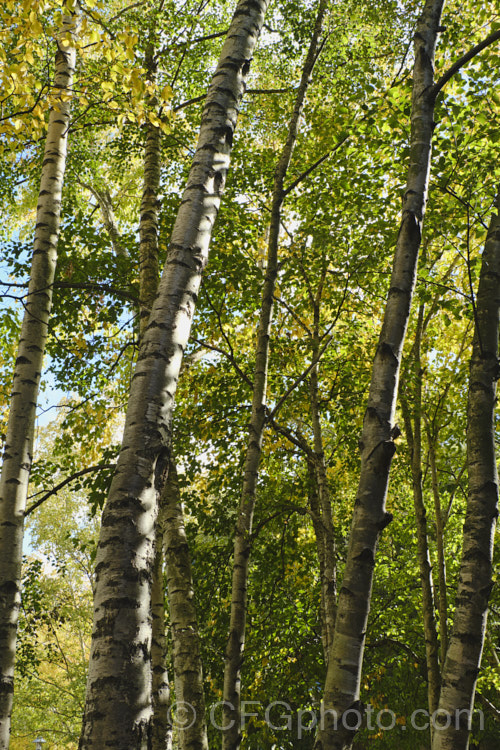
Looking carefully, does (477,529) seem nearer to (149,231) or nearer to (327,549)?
(327,549)

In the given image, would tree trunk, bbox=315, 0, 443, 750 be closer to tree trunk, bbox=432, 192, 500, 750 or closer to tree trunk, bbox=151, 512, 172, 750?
tree trunk, bbox=432, 192, 500, 750

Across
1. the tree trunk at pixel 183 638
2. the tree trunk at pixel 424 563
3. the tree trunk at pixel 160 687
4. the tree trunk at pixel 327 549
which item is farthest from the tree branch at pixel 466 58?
the tree trunk at pixel 424 563

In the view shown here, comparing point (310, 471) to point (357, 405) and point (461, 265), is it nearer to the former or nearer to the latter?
point (357, 405)

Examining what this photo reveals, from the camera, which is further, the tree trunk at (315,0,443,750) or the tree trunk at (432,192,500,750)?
the tree trunk at (432,192,500,750)

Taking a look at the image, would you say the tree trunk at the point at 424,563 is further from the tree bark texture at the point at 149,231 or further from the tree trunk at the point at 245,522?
the tree bark texture at the point at 149,231

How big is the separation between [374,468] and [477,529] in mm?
1115

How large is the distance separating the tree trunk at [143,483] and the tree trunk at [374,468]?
2.24ft

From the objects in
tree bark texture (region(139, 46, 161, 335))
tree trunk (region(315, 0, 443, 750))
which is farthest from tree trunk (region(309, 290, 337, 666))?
tree trunk (region(315, 0, 443, 750))

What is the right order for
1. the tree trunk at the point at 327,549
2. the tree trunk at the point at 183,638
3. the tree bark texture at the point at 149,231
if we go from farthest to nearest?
the tree trunk at the point at 327,549 < the tree bark texture at the point at 149,231 < the tree trunk at the point at 183,638

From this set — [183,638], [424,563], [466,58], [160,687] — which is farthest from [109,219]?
[466,58]

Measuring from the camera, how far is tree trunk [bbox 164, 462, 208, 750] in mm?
3756

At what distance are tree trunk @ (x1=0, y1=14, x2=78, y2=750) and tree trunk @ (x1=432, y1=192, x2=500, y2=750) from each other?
2.21 meters

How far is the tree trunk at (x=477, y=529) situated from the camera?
2432 mm

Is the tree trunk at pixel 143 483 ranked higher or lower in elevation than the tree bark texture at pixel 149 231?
lower
